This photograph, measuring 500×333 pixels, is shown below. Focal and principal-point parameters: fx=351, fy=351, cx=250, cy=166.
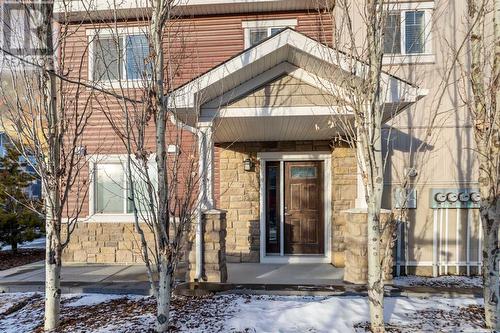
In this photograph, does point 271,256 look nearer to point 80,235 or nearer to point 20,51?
point 80,235

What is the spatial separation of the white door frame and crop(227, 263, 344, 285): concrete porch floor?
0.27m

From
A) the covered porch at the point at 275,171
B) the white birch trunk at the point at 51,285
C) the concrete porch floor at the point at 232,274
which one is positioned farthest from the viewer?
the concrete porch floor at the point at 232,274

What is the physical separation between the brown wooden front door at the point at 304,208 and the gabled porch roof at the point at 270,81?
1766 mm

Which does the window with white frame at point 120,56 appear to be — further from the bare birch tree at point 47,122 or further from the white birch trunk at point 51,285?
the white birch trunk at point 51,285

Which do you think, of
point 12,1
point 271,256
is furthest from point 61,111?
point 271,256

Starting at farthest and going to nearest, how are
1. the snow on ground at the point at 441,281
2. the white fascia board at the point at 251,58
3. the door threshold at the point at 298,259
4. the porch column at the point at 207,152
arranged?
the door threshold at the point at 298,259 → the snow on ground at the point at 441,281 → the porch column at the point at 207,152 → the white fascia board at the point at 251,58

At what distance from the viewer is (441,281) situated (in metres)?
5.97

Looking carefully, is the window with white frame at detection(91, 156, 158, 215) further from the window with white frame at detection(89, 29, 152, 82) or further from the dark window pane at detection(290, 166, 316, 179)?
the dark window pane at detection(290, 166, 316, 179)

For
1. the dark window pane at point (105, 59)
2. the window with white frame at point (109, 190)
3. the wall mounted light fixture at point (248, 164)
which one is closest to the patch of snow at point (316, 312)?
the dark window pane at point (105, 59)

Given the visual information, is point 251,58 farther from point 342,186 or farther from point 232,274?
point 232,274

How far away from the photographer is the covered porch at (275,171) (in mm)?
5172

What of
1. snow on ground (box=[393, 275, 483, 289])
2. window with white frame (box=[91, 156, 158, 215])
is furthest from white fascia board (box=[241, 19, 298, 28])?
snow on ground (box=[393, 275, 483, 289])

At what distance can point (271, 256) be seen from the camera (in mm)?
7289

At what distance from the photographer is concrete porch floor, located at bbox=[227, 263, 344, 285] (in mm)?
5703
